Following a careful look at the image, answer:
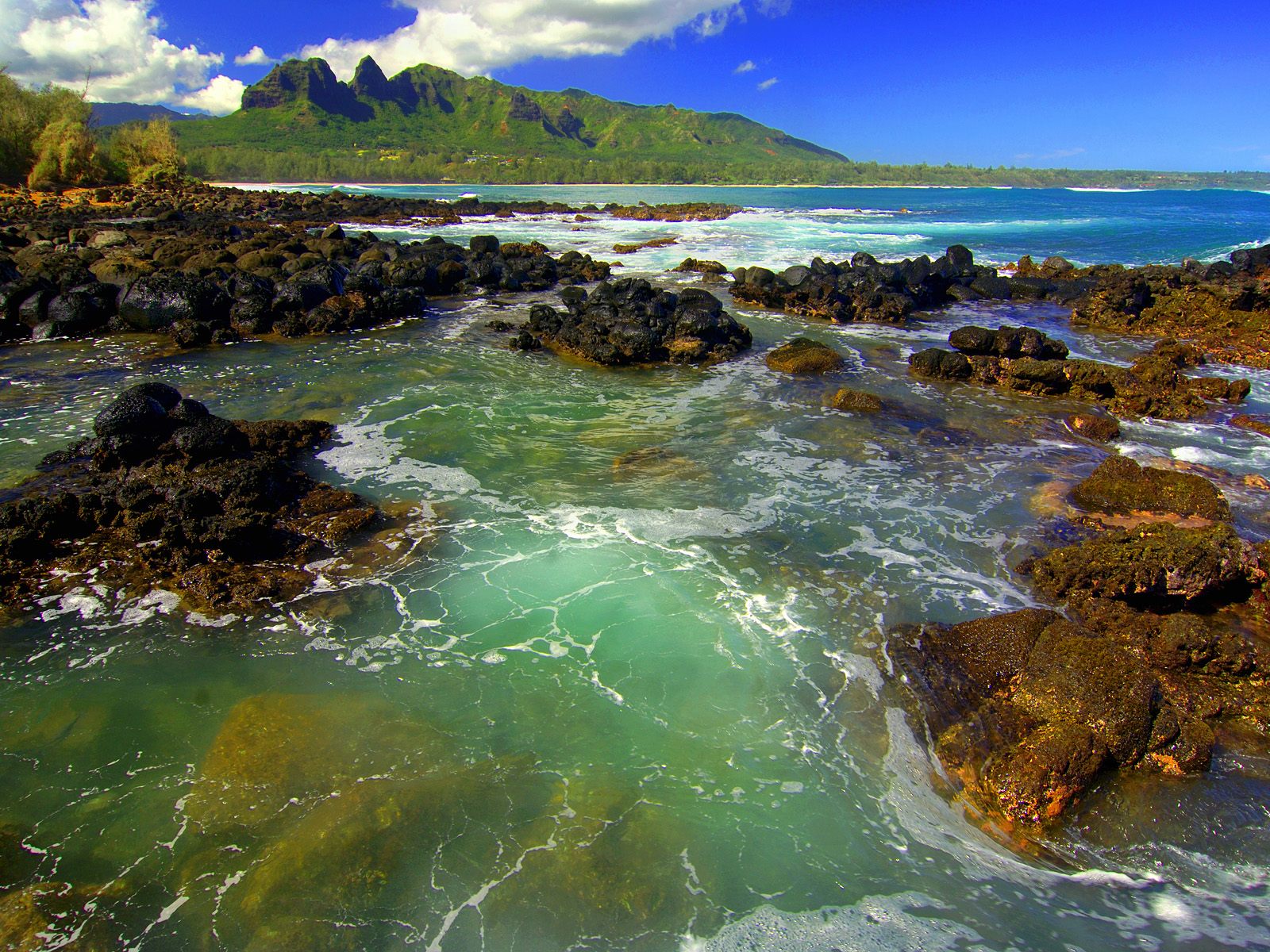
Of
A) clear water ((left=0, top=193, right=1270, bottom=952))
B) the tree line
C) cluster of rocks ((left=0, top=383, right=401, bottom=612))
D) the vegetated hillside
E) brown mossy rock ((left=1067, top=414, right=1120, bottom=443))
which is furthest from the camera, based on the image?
the vegetated hillside

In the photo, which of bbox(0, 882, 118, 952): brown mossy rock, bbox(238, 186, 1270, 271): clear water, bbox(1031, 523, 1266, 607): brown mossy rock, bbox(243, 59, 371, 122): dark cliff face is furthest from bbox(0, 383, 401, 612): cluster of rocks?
bbox(243, 59, 371, 122): dark cliff face

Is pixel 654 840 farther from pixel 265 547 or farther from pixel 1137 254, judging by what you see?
pixel 1137 254

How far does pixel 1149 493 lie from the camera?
28.0 feet

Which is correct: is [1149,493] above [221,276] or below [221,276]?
below

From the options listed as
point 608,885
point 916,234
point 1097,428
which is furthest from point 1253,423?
point 916,234

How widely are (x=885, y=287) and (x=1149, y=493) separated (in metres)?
15.0

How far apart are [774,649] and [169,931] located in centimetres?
470

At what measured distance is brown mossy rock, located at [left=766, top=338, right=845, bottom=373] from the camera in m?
15.0

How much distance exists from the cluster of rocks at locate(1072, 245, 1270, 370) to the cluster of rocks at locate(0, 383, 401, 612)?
21.0 meters

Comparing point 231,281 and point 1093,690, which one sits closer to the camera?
point 1093,690

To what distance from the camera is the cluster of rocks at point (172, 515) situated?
6.99 meters

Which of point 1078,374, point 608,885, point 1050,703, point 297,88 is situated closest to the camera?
point 608,885

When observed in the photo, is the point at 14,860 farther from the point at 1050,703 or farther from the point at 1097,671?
the point at 1097,671

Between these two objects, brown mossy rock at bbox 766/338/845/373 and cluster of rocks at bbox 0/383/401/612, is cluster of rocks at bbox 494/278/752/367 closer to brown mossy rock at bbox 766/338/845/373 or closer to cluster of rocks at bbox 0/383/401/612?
brown mossy rock at bbox 766/338/845/373
